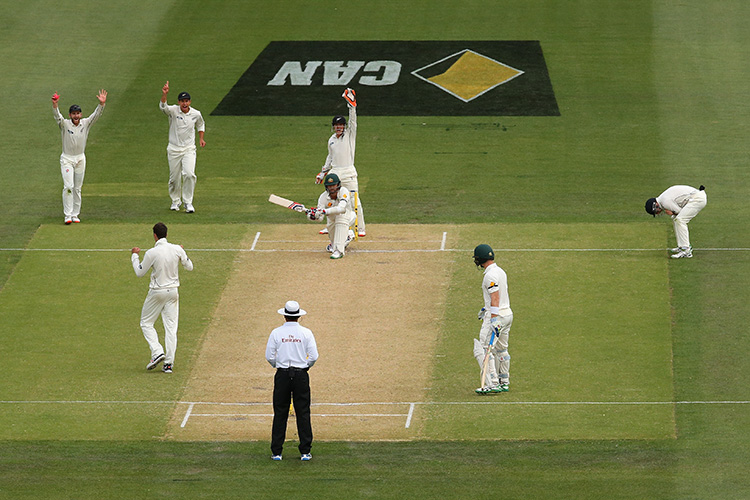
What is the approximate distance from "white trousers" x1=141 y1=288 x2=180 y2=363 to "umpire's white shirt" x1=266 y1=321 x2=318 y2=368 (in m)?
3.47

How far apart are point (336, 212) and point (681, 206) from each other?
6.59 metres

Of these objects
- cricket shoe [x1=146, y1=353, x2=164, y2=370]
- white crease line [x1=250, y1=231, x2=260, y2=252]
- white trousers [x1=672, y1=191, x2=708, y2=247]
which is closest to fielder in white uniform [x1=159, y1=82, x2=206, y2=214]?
white crease line [x1=250, y1=231, x2=260, y2=252]

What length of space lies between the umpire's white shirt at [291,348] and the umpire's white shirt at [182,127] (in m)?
11.3

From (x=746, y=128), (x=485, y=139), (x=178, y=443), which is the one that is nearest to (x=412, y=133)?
(x=485, y=139)

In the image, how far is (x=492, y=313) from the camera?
60.5ft

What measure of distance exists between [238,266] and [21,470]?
8.34 metres

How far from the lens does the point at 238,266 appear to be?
24328 millimetres

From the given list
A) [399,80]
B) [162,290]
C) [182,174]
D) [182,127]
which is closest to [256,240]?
[182,174]

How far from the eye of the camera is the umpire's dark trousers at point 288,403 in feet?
54.3

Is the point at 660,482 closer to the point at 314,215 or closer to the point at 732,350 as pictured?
the point at 732,350

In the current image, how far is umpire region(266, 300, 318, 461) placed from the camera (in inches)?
651

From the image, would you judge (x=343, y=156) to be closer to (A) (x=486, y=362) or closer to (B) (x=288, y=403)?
(A) (x=486, y=362)

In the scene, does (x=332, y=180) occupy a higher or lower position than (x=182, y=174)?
higher

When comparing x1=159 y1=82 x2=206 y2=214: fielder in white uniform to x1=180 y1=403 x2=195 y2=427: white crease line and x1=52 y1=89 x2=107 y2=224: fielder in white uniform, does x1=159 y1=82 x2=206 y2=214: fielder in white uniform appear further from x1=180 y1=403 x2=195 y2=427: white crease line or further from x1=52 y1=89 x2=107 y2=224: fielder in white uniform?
x1=180 y1=403 x2=195 y2=427: white crease line
